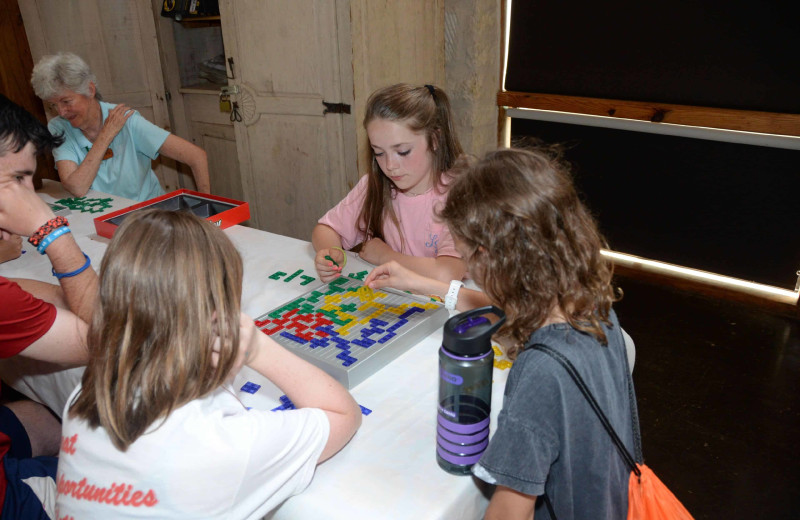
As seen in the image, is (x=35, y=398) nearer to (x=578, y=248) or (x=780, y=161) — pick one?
(x=578, y=248)

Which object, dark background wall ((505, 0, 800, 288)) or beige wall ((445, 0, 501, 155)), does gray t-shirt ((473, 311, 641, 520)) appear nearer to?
dark background wall ((505, 0, 800, 288))

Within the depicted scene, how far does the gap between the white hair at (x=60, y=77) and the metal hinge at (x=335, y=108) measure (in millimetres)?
1269

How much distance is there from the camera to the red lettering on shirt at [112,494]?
0.93 m

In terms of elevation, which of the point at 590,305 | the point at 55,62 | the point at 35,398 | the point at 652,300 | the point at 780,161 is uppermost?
the point at 55,62

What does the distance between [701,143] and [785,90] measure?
495mm

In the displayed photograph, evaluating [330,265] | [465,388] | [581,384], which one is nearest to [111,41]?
[330,265]

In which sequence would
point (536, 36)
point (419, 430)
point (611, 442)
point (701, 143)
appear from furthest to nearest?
point (536, 36) < point (701, 143) < point (419, 430) < point (611, 442)

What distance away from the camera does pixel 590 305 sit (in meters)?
1.07

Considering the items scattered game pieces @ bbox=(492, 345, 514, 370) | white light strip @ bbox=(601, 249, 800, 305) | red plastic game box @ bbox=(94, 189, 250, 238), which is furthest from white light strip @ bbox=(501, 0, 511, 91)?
scattered game pieces @ bbox=(492, 345, 514, 370)

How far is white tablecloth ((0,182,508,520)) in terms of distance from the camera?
40.4 inches

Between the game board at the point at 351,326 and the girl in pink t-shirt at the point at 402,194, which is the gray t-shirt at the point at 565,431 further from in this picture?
the girl in pink t-shirt at the point at 402,194

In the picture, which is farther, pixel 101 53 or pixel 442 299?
pixel 101 53

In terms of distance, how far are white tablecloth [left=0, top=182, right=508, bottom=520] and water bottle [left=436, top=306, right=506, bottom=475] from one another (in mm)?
56

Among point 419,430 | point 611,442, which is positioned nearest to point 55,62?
point 419,430
